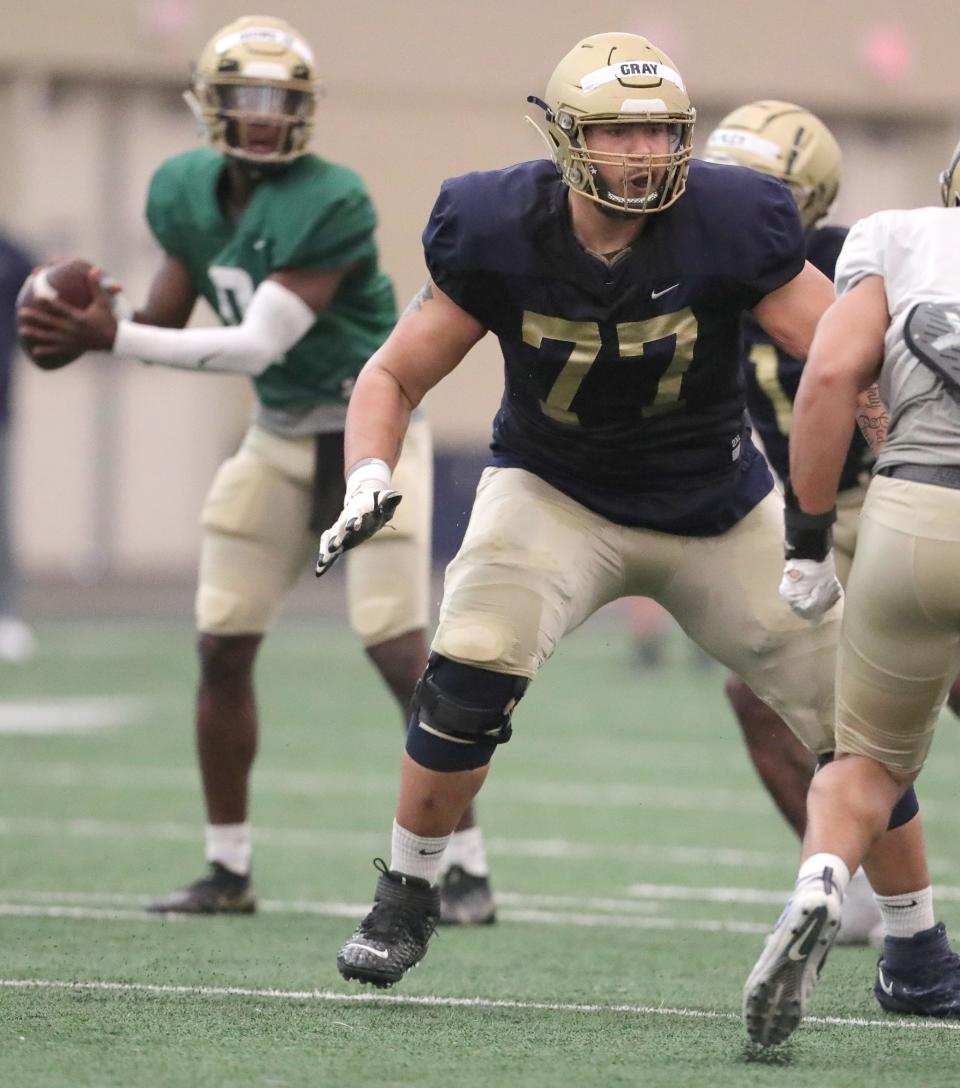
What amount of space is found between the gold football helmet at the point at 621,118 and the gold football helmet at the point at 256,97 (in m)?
1.45

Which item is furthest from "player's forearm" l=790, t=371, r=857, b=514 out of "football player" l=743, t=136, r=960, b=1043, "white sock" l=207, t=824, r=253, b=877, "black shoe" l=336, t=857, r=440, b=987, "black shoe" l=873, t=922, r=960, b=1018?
"white sock" l=207, t=824, r=253, b=877

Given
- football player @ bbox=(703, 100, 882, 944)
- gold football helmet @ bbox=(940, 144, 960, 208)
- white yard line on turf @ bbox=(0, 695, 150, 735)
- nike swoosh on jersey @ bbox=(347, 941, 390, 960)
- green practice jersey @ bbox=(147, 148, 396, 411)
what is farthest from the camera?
white yard line on turf @ bbox=(0, 695, 150, 735)

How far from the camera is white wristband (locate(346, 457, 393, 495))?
3814mm

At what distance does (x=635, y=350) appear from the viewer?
3910 mm

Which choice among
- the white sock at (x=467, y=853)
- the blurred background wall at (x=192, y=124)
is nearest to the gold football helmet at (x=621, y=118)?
the white sock at (x=467, y=853)

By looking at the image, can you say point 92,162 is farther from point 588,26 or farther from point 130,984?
point 130,984

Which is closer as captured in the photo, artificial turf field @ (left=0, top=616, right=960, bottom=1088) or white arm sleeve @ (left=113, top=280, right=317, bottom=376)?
artificial turf field @ (left=0, top=616, right=960, bottom=1088)

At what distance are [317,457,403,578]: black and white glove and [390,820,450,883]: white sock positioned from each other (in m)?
0.56

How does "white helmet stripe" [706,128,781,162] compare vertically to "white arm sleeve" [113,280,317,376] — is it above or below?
above

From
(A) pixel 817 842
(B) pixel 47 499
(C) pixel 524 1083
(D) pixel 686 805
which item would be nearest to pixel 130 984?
(C) pixel 524 1083

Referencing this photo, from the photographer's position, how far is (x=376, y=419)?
3967 millimetres

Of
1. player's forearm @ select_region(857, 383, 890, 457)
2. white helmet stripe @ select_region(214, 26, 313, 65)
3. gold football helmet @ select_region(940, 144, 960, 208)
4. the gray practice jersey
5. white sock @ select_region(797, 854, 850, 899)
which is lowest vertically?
white sock @ select_region(797, 854, 850, 899)

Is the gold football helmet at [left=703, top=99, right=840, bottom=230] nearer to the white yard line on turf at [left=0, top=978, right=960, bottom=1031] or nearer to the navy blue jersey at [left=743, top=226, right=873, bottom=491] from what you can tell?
the navy blue jersey at [left=743, top=226, right=873, bottom=491]

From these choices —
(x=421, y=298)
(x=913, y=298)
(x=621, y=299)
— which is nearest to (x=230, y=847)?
(x=421, y=298)
